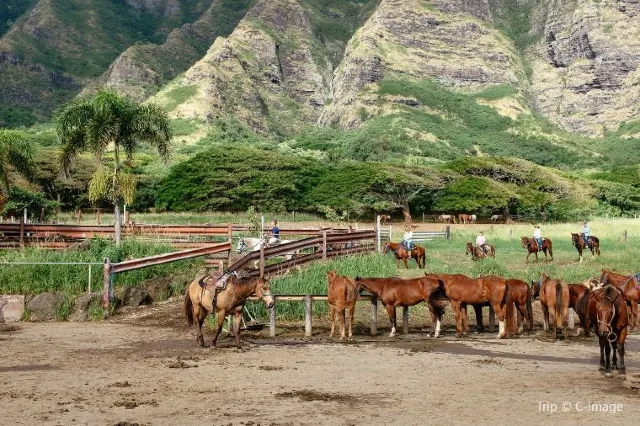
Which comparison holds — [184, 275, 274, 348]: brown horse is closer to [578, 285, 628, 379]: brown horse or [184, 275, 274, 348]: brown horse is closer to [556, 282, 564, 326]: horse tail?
[578, 285, 628, 379]: brown horse

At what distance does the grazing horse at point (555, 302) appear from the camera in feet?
49.0

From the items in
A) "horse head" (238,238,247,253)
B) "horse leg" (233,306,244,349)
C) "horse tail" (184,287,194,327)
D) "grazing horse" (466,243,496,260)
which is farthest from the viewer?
"grazing horse" (466,243,496,260)

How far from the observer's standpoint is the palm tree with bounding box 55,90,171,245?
83.5ft

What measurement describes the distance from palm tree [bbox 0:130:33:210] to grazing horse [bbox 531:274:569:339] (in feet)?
78.3

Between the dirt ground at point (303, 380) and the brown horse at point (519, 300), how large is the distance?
0.55 metres

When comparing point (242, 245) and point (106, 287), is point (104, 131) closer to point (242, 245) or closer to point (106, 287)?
point (242, 245)

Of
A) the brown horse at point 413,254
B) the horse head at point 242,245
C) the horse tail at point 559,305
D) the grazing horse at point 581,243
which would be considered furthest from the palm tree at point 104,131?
the grazing horse at point 581,243

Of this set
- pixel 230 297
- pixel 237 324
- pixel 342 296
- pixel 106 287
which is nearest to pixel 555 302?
pixel 342 296

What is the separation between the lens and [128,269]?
63.2ft

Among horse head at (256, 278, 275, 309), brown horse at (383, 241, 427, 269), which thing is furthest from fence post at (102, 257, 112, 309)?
brown horse at (383, 241, 427, 269)

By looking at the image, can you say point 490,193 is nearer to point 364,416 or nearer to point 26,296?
point 26,296

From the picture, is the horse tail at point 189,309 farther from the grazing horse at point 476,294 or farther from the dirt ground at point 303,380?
the grazing horse at point 476,294

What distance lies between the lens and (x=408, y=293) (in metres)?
15.3

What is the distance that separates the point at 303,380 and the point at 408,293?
5.50m
